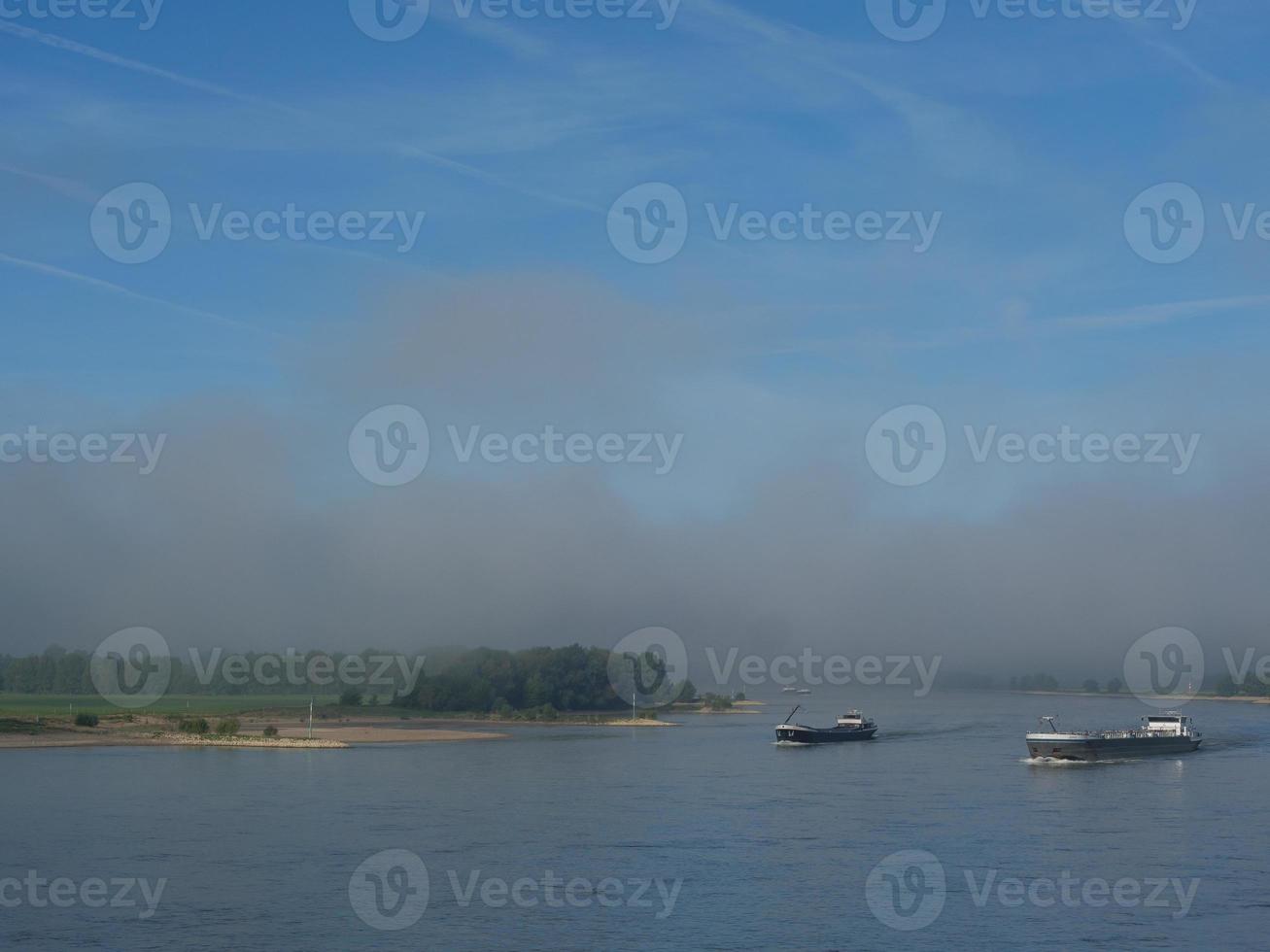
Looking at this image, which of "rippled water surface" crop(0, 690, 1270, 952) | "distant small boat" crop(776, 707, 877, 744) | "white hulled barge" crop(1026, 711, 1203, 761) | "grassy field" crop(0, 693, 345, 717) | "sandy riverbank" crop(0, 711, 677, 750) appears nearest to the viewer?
"rippled water surface" crop(0, 690, 1270, 952)

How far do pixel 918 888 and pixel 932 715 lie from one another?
116419 mm

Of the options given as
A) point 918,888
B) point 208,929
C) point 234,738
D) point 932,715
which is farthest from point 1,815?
point 932,715

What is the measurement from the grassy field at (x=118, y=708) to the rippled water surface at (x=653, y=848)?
47077 mm

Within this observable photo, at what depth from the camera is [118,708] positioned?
435 feet

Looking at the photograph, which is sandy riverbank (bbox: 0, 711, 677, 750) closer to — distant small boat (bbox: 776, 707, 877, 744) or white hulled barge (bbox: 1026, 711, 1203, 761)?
distant small boat (bbox: 776, 707, 877, 744)

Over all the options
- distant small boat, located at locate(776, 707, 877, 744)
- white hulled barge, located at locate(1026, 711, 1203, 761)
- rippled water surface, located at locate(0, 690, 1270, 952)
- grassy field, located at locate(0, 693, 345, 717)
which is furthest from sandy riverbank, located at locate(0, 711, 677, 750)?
white hulled barge, located at locate(1026, 711, 1203, 761)

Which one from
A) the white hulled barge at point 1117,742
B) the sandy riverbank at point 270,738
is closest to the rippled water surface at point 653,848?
the white hulled barge at point 1117,742

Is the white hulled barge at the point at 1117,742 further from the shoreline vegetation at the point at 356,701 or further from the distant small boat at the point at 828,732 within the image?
the shoreline vegetation at the point at 356,701

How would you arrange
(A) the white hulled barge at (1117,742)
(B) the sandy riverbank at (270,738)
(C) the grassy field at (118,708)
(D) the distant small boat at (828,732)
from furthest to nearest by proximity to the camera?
(C) the grassy field at (118,708) < (D) the distant small boat at (828,732) < (B) the sandy riverbank at (270,738) < (A) the white hulled barge at (1117,742)

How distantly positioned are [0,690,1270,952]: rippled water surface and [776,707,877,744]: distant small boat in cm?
1811

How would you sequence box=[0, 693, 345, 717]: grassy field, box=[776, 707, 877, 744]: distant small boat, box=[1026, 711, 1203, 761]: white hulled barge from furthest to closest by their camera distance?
box=[0, 693, 345, 717]: grassy field < box=[776, 707, 877, 744]: distant small boat < box=[1026, 711, 1203, 761]: white hulled barge

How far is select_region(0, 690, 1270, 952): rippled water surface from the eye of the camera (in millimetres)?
31094

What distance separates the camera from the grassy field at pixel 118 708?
122 metres

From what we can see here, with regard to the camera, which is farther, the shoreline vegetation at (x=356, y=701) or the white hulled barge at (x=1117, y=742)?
the shoreline vegetation at (x=356, y=701)
